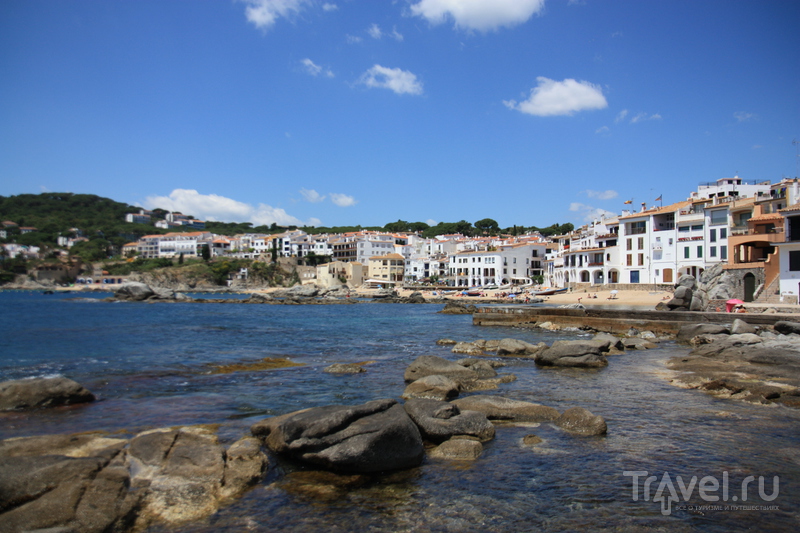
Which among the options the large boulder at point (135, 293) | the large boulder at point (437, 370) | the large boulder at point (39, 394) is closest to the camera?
the large boulder at point (39, 394)

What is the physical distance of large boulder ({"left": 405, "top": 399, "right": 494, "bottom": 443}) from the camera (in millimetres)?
9984

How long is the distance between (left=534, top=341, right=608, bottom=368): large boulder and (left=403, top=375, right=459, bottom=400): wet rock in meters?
6.53

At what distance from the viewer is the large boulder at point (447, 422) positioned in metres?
9.98

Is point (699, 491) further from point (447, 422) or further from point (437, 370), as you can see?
point (437, 370)

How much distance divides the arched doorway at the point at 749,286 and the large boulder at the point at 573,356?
27.9 m

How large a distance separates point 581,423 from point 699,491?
9.94ft

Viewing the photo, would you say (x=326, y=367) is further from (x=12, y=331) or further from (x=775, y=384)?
(x=12, y=331)

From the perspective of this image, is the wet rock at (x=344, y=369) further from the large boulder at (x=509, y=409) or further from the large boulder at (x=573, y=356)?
the large boulder at (x=573, y=356)

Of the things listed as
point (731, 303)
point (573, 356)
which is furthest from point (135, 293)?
point (731, 303)

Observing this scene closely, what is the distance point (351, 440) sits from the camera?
8.59 metres

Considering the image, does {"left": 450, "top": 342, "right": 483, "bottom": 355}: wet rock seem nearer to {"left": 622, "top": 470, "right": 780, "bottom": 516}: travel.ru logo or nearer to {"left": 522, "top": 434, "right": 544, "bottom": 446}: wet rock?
{"left": 522, "top": 434, "right": 544, "bottom": 446}: wet rock

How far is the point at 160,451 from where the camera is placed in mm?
8359

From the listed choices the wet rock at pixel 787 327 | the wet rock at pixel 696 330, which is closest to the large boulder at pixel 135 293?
the wet rock at pixel 696 330

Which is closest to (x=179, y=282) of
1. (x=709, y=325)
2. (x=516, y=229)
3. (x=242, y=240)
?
(x=242, y=240)
